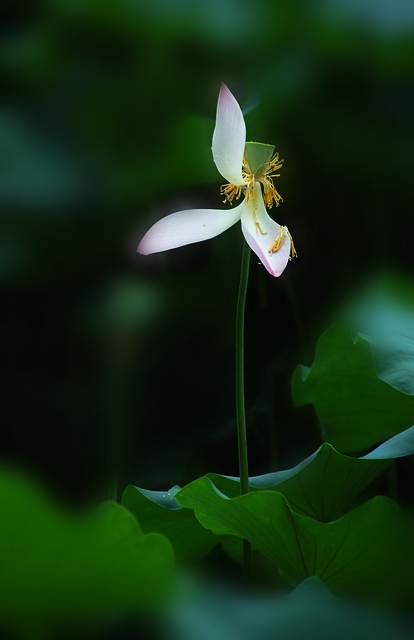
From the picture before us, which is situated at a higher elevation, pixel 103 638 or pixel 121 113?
pixel 121 113

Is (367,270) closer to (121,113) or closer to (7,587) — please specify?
(121,113)

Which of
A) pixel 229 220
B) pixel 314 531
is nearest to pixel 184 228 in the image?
pixel 229 220

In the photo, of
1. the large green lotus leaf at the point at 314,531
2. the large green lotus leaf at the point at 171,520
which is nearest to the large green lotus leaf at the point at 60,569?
the large green lotus leaf at the point at 314,531

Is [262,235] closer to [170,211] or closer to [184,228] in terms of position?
[184,228]

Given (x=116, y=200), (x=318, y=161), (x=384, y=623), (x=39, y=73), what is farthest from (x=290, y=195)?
(x=384, y=623)

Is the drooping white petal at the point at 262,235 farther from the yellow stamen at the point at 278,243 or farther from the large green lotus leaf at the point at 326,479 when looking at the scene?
the large green lotus leaf at the point at 326,479

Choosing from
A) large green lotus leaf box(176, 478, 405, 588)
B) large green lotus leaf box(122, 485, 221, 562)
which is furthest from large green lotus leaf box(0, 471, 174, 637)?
large green lotus leaf box(122, 485, 221, 562)

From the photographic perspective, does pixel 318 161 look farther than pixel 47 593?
Yes
